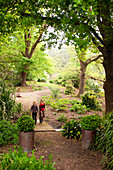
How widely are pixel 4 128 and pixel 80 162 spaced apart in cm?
263

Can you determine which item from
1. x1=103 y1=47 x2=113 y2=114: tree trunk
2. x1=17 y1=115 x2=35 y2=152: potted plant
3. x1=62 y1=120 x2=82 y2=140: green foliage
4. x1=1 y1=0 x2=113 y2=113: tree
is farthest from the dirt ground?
x1=1 y1=0 x2=113 y2=113: tree

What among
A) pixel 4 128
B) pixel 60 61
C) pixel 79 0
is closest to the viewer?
pixel 79 0

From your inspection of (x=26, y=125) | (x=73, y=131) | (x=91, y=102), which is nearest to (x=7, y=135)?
(x=26, y=125)

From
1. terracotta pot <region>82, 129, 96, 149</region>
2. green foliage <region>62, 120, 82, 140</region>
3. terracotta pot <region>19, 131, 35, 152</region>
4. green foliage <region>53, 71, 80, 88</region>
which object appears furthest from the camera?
green foliage <region>53, 71, 80, 88</region>

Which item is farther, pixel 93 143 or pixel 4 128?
pixel 4 128

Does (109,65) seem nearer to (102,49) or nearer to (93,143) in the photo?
(102,49)

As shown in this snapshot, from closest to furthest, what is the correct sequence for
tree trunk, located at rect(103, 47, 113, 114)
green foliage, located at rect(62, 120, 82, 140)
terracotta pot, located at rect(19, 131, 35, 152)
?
terracotta pot, located at rect(19, 131, 35, 152)
green foliage, located at rect(62, 120, 82, 140)
tree trunk, located at rect(103, 47, 113, 114)

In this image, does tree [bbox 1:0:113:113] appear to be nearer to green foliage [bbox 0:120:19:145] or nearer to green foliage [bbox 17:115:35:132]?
green foliage [bbox 17:115:35:132]

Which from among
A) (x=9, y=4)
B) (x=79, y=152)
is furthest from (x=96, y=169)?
(x=9, y=4)

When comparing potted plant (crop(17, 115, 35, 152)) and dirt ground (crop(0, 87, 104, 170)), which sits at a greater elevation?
potted plant (crop(17, 115, 35, 152))

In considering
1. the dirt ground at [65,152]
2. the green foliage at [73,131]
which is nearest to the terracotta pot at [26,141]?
the dirt ground at [65,152]

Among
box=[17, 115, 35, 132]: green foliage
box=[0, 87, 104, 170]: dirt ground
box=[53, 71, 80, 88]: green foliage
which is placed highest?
box=[53, 71, 80, 88]: green foliage

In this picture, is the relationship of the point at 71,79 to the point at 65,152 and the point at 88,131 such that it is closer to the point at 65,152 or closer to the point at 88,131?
the point at 88,131

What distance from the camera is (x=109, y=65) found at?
6621mm
